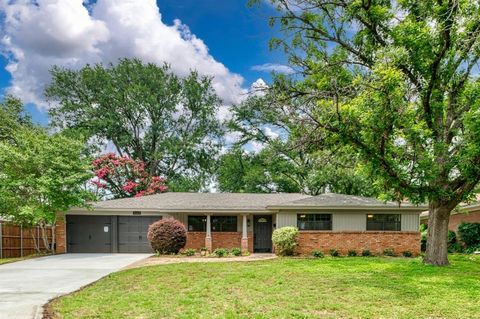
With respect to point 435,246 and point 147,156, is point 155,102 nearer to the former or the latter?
point 147,156

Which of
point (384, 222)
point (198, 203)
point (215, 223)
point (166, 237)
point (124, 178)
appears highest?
point (124, 178)

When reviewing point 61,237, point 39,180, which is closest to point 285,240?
point 39,180

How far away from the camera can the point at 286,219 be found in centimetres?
1870

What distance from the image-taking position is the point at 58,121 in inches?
1228

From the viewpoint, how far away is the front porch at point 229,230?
66.7 feet

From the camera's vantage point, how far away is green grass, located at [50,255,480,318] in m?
6.74

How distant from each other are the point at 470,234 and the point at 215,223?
12831 millimetres

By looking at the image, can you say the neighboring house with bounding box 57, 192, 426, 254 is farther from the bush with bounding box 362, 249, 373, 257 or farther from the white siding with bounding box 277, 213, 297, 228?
the bush with bounding box 362, 249, 373, 257

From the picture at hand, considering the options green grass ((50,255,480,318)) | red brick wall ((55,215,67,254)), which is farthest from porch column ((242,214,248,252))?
red brick wall ((55,215,67,254))

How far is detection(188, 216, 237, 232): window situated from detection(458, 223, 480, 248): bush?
37.9ft

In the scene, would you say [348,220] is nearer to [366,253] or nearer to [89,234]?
[366,253]

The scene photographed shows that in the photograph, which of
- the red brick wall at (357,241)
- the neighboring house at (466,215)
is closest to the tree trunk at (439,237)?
the red brick wall at (357,241)

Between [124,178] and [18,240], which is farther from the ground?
[124,178]

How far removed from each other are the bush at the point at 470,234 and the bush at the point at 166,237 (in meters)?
13.9
